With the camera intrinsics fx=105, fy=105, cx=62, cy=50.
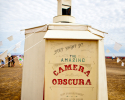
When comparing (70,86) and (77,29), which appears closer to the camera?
(70,86)

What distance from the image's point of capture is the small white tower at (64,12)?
4.26 meters

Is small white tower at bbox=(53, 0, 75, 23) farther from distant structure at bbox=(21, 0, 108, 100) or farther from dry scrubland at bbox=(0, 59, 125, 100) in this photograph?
dry scrubland at bbox=(0, 59, 125, 100)

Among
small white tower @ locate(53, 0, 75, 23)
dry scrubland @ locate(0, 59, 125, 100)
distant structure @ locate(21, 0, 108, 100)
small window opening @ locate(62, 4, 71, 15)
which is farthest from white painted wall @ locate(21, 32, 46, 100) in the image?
small window opening @ locate(62, 4, 71, 15)

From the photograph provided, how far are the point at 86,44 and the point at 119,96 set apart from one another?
165 inches

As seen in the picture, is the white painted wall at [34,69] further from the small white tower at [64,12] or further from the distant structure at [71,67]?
the small white tower at [64,12]

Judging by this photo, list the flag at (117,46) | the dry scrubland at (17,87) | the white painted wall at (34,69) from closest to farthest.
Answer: the flag at (117,46) → the white painted wall at (34,69) → the dry scrubland at (17,87)

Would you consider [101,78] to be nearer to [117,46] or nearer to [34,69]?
[117,46]

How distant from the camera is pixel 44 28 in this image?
330cm

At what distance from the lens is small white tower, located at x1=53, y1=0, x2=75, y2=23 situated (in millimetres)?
4258

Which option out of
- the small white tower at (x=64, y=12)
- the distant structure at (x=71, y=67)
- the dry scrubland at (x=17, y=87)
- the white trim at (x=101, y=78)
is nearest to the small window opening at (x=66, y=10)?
the small white tower at (x=64, y=12)

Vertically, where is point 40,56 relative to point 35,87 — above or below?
above

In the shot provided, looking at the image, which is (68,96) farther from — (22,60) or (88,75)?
(22,60)

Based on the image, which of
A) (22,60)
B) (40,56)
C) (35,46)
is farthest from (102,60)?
(22,60)

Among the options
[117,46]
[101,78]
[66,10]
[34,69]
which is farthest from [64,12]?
[101,78]
